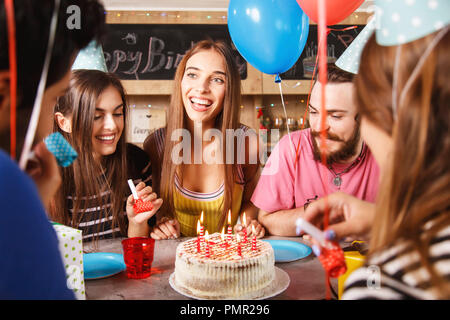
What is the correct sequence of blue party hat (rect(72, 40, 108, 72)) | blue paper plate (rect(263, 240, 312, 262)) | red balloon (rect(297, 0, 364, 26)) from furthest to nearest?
1. blue party hat (rect(72, 40, 108, 72))
2. red balloon (rect(297, 0, 364, 26))
3. blue paper plate (rect(263, 240, 312, 262))

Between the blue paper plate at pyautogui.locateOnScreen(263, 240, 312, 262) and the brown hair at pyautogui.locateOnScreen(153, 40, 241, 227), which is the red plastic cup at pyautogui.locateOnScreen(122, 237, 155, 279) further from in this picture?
the brown hair at pyautogui.locateOnScreen(153, 40, 241, 227)

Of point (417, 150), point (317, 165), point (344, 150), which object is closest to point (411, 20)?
point (417, 150)

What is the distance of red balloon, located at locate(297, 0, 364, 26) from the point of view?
1.50 m

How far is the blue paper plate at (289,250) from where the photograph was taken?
1.29 metres

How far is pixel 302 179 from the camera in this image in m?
2.17

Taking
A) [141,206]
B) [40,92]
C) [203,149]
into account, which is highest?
[40,92]

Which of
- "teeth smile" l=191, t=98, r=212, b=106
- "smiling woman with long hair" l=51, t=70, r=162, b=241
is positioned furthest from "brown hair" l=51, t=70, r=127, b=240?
"teeth smile" l=191, t=98, r=212, b=106

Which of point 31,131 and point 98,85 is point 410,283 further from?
point 98,85

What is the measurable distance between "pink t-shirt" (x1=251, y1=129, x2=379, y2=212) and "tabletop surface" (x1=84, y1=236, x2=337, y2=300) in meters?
0.79

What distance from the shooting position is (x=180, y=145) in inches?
82.7

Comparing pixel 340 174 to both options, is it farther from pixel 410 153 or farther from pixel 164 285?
pixel 410 153

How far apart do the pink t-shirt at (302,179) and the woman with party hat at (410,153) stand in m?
1.37

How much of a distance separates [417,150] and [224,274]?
0.65 meters

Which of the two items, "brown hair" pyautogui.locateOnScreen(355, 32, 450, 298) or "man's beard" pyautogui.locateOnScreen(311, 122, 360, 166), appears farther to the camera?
"man's beard" pyautogui.locateOnScreen(311, 122, 360, 166)
